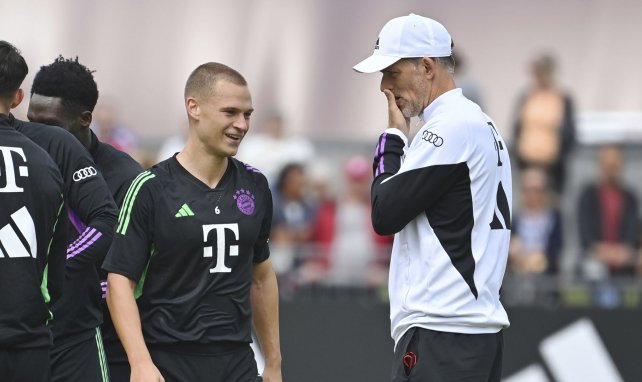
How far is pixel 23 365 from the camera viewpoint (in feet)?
17.7

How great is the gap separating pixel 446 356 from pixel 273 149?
7439mm

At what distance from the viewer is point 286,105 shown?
1401 cm

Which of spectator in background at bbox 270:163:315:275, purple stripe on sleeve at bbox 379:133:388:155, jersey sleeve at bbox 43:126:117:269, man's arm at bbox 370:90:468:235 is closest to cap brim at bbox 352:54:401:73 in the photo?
purple stripe on sleeve at bbox 379:133:388:155

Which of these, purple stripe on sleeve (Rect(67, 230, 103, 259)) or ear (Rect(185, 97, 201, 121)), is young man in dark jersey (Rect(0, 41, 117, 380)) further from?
ear (Rect(185, 97, 201, 121))

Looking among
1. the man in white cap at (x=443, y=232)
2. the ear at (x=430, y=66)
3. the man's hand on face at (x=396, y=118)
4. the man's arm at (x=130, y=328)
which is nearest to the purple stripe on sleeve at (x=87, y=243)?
the man's arm at (x=130, y=328)

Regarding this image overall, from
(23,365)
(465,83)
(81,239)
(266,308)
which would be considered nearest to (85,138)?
(81,239)

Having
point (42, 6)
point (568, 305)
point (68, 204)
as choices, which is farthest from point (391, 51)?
point (42, 6)

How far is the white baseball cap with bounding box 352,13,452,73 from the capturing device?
5672mm

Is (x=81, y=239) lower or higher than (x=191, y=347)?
higher

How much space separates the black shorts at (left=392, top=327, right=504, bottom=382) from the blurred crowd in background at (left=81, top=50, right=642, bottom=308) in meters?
4.95

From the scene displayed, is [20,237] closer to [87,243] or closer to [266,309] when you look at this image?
[87,243]

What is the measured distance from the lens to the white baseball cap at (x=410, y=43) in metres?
5.67

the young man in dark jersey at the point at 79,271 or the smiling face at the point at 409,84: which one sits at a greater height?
the smiling face at the point at 409,84

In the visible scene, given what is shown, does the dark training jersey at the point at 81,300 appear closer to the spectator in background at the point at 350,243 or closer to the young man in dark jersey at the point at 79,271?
the young man in dark jersey at the point at 79,271
